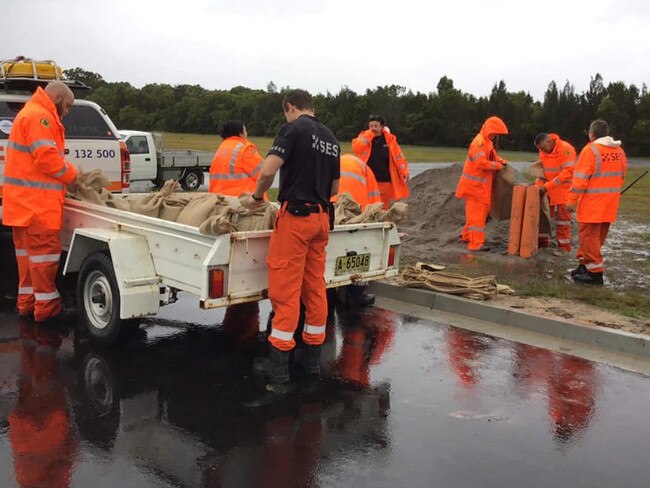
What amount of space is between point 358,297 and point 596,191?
3.34 meters

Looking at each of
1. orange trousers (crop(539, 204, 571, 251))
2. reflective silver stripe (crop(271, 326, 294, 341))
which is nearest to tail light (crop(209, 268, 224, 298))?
reflective silver stripe (crop(271, 326, 294, 341))

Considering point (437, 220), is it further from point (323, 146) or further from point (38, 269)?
point (38, 269)

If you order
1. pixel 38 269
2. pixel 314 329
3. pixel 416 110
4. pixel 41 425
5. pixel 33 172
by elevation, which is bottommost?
pixel 41 425

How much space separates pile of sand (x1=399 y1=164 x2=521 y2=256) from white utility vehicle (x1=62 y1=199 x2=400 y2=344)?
13.8 ft

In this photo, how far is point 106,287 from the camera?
569 centimetres

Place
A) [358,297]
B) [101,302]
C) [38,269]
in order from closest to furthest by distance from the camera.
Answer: [101,302] < [38,269] < [358,297]

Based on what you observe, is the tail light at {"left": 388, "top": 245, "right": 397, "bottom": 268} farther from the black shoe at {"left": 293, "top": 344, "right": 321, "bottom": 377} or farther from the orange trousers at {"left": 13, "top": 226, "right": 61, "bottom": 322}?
the orange trousers at {"left": 13, "top": 226, "right": 61, "bottom": 322}

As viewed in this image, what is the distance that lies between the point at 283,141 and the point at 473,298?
330 centimetres

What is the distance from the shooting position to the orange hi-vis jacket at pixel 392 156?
32.2 feet

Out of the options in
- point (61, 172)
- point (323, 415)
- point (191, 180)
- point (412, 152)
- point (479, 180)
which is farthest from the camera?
point (412, 152)

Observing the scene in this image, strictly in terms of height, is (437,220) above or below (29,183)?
below

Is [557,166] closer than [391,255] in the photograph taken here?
No

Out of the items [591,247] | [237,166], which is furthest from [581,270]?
[237,166]

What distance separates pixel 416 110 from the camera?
77875mm
